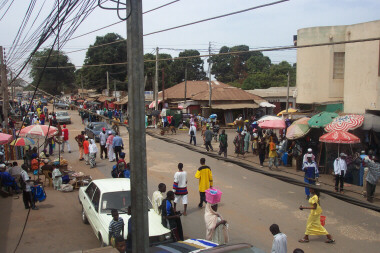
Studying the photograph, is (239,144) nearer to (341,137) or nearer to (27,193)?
(341,137)

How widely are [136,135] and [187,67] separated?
6341 centimetres

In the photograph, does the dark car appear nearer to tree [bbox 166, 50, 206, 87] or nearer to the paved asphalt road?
the paved asphalt road

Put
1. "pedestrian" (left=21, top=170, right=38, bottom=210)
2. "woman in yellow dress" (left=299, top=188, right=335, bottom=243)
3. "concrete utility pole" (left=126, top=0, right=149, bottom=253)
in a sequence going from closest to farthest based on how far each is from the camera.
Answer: "concrete utility pole" (left=126, top=0, right=149, bottom=253) → "woman in yellow dress" (left=299, top=188, right=335, bottom=243) → "pedestrian" (left=21, top=170, right=38, bottom=210)

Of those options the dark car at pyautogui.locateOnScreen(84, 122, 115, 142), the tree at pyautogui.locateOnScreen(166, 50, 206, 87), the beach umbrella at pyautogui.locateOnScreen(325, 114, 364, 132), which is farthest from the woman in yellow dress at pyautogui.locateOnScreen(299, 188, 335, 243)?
the tree at pyautogui.locateOnScreen(166, 50, 206, 87)

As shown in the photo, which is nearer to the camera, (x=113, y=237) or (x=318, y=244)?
(x=113, y=237)

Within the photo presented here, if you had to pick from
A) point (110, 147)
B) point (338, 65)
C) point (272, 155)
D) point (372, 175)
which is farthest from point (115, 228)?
point (338, 65)

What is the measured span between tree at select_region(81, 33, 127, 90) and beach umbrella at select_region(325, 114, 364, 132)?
44199 millimetres

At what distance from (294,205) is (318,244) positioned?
Answer: 9.37ft

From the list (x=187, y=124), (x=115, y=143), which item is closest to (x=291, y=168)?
(x=115, y=143)

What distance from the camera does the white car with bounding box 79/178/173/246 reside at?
6.96 meters

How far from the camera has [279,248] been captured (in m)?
5.82

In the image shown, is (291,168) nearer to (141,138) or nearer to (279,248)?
(279,248)

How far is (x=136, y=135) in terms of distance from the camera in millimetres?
4145

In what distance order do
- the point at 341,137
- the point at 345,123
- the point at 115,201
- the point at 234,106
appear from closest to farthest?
the point at 115,201
the point at 341,137
the point at 345,123
the point at 234,106
